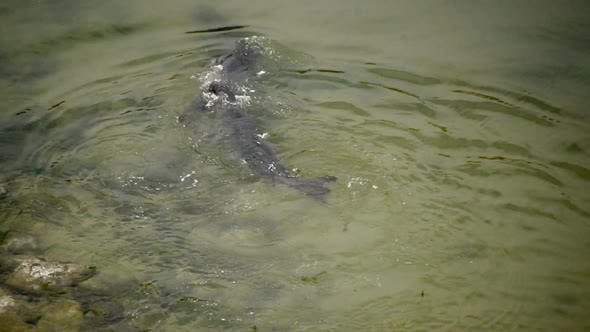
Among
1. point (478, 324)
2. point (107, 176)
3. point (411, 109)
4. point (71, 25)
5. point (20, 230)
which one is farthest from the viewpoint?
point (71, 25)

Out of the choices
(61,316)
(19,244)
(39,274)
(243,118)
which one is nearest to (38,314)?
(61,316)

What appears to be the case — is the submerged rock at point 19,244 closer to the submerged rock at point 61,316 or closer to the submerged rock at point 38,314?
the submerged rock at point 38,314

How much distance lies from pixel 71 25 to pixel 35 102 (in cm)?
169

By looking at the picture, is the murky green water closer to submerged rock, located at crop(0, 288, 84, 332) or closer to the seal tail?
the seal tail

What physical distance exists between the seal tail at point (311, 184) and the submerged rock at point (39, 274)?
1630 millimetres

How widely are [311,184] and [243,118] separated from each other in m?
1.26

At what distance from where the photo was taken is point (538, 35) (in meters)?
5.76

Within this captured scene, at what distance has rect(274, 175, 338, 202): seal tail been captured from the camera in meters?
3.98

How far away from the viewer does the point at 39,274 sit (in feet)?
10.7

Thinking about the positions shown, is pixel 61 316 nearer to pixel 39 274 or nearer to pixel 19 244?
pixel 39 274

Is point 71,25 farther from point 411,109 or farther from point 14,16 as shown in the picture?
point 411,109

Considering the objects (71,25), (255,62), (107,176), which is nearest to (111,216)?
(107,176)

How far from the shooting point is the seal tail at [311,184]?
398 centimetres

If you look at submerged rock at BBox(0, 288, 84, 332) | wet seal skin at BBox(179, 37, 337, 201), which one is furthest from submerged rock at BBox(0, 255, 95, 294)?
wet seal skin at BBox(179, 37, 337, 201)
